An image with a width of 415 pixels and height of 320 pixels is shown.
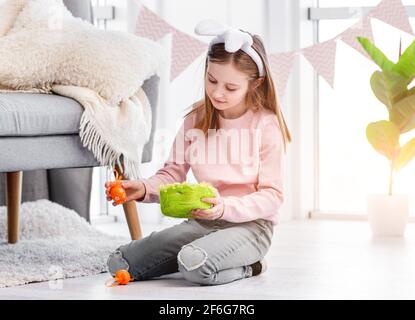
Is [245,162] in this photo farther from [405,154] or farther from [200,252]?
[405,154]

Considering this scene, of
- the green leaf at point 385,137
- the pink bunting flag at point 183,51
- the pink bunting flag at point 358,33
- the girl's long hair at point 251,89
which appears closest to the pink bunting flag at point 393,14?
the pink bunting flag at point 358,33

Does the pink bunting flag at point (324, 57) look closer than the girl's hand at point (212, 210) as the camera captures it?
No

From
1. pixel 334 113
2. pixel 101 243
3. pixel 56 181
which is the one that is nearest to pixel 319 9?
pixel 334 113

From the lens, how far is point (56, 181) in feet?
9.18

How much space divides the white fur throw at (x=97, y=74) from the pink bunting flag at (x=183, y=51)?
2.0 inches

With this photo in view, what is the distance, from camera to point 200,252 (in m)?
1.72

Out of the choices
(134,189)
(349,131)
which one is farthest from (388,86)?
(134,189)

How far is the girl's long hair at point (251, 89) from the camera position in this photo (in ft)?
5.89

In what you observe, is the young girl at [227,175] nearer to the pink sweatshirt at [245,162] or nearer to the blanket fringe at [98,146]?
the pink sweatshirt at [245,162]

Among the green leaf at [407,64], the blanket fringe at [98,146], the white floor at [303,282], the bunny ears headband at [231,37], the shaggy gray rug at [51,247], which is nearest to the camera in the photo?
the white floor at [303,282]

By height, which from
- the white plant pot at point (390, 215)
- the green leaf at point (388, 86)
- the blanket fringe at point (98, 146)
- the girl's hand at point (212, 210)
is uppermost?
the green leaf at point (388, 86)

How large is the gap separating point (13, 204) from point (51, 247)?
10.9 inches

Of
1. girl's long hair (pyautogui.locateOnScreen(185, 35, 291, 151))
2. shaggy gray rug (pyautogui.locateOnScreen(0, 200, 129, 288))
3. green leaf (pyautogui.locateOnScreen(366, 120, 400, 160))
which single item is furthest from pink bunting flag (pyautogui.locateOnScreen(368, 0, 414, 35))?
shaggy gray rug (pyautogui.locateOnScreen(0, 200, 129, 288))

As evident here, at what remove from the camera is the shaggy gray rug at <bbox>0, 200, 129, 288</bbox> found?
74.8 inches
